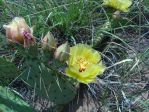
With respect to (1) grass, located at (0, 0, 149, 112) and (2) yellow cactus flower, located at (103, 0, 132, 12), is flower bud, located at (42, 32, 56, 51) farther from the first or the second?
(2) yellow cactus flower, located at (103, 0, 132, 12)

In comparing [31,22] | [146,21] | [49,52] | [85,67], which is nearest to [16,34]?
[49,52]

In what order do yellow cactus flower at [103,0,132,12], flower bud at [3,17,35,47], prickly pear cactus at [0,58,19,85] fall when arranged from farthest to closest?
yellow cactus flower at [103,0,132,12]
prickly pear cactus at [0,58,19,85]
flower bud at [3,17,35,47]

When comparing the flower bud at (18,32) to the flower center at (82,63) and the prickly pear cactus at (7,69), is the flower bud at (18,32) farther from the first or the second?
the flower center at (82,63)

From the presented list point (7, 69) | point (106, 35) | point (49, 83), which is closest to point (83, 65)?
point (49, 83)

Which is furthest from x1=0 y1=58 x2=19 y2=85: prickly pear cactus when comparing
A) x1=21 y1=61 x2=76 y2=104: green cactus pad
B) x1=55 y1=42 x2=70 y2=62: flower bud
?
x1=55 y1=42 x2=70 y2=62: flower bud

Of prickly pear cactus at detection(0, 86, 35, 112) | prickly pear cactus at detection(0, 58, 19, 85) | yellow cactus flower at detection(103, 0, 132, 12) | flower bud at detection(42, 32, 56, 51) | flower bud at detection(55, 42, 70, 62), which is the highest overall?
yellow cactus flower at detection(103, 0, 132, 12)

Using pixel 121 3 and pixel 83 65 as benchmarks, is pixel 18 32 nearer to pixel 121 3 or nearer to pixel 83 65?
pixel 83 65
